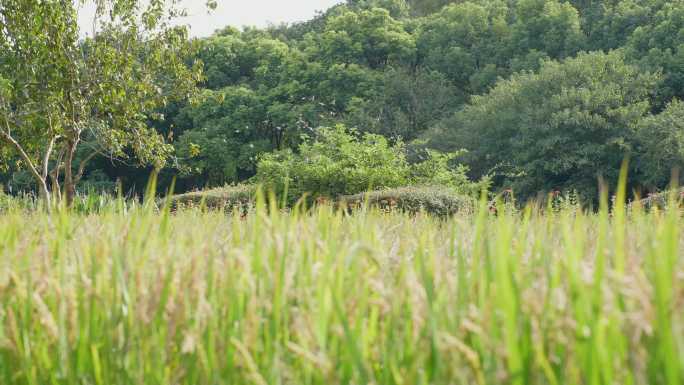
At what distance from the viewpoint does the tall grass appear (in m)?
1.28

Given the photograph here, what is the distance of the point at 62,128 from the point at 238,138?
80.1ft

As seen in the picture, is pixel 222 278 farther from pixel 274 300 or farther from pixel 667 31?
pixel 667 31

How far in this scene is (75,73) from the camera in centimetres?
1256

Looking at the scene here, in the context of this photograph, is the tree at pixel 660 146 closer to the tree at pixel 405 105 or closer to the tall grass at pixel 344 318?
the tree at pixel 405 105

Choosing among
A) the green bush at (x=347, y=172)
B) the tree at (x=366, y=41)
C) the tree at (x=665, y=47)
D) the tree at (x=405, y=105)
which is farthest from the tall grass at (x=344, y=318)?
the tree at (x=366, y=41)

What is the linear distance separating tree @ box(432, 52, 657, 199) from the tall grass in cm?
2383

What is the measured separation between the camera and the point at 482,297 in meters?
1.54

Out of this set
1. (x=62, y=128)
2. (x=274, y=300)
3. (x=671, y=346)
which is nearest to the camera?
(x=671, y=346)

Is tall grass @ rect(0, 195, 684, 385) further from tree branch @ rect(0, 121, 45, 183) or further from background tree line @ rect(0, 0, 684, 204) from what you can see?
background tree line @ rect(0, 0, 684, 204)

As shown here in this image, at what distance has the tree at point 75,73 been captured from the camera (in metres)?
12.1

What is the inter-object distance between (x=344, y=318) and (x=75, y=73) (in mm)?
12261

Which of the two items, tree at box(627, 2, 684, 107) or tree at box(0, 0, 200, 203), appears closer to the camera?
tree at box(0, 0, 200, 203)

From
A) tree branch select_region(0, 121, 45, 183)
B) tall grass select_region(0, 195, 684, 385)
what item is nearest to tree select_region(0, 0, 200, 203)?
tree branch select_region(0, 121, 45, 183)

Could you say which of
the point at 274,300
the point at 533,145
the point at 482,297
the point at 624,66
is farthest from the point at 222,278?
the point at 624,66
